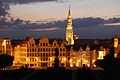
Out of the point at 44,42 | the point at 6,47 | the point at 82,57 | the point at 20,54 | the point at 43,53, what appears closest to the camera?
the point at 44,42

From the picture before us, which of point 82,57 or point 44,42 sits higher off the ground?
point 44,42

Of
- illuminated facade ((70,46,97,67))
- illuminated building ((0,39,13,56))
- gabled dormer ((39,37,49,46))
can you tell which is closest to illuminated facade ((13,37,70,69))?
gabled dormer ((39,37,49,46))

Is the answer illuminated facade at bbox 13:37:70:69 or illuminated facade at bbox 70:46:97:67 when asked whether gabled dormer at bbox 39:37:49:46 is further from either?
illuminated facade at bbox 70:46:97:67

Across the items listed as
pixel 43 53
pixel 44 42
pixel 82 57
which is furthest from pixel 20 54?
pixel 82 57

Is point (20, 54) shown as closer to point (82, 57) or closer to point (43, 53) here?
point (43, 53)

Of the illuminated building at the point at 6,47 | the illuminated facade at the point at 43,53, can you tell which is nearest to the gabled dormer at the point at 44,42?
the illuminated facade at the point at 43,53

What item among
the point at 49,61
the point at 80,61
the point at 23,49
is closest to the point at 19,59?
the point at 23,49

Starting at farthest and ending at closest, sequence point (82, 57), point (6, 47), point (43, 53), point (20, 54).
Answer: point (6, 47) → point (20, 54) → point (82, 57) → point (43, 53)

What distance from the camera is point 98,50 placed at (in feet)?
401

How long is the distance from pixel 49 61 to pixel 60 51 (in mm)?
5270

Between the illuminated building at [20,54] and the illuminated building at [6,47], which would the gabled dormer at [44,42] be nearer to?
the illuminated building at [20,54]

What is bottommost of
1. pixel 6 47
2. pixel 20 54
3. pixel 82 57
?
pixel 82 57

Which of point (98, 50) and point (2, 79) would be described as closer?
point (2, 79)

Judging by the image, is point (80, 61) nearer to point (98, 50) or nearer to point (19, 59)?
point (98, 50)
